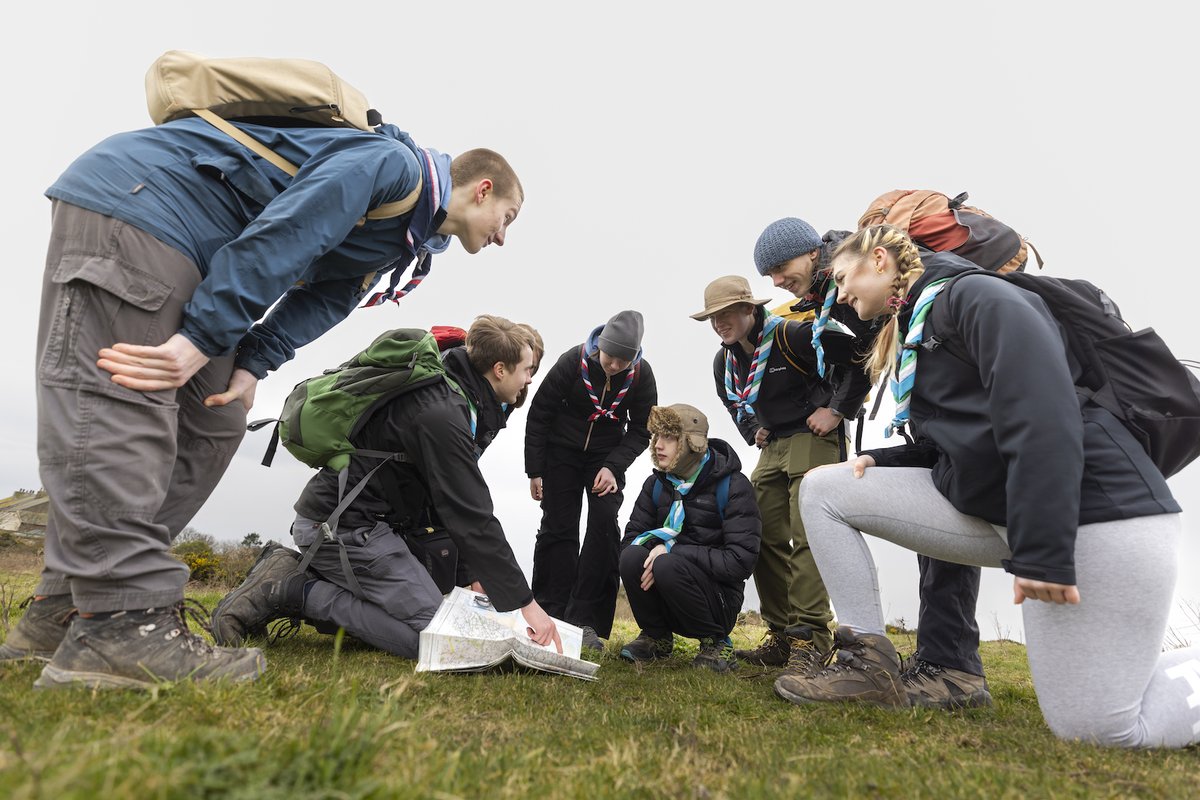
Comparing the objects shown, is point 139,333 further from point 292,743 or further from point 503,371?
point 503,371

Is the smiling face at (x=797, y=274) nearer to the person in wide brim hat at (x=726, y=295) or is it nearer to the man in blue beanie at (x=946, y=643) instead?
the person in wide brim hat at (x=726, y=295)

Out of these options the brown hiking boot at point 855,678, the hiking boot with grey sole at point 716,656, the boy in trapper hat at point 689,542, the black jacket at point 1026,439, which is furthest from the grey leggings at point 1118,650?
the boy in trapper hat at point 689,542

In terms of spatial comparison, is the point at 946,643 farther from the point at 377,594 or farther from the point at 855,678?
the point at 377,594

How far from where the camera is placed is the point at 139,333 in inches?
96.4

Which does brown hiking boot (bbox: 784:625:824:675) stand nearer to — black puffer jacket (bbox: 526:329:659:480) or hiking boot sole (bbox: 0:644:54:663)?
black puffer jacket (bbox: 526:329:659:480)

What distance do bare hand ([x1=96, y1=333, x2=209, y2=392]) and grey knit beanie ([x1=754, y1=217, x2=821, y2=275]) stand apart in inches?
141

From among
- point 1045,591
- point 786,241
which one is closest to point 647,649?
point 786,241

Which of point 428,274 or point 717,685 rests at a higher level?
point 428,274

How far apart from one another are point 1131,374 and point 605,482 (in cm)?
409

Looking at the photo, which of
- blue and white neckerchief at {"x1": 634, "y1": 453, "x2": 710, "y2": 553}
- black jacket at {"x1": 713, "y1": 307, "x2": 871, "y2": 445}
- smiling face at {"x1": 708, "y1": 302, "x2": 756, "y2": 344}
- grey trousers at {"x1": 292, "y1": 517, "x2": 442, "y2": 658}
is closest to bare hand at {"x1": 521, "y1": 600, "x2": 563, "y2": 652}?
grey trousers at {"x1": 292, "y1": 517, "x2": 442, "y2": 658}

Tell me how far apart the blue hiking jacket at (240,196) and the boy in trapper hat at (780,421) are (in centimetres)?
286

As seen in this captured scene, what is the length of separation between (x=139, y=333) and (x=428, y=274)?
1403 millimetres

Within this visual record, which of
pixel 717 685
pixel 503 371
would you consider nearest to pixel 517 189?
→ pixel 503 371

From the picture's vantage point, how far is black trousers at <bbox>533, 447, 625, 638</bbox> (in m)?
6.10
